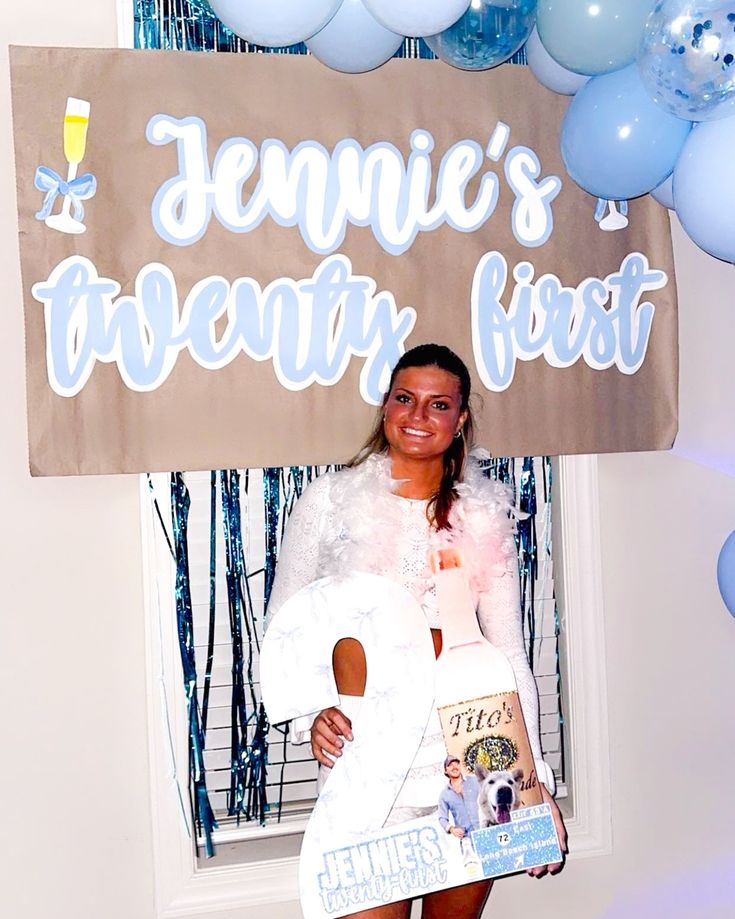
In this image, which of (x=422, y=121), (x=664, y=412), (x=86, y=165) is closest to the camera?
(x=86, y=165)

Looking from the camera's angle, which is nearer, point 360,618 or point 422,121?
point 360,618

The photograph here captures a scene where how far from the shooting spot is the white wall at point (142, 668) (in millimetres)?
2240

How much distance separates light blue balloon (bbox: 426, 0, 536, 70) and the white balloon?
0.03m

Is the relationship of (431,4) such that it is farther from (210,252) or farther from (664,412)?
(664,412)

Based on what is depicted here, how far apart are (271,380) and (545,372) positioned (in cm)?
65

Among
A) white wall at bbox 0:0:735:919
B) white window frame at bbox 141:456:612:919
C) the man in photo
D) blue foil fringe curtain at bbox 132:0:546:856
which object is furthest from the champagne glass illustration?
the man in photo

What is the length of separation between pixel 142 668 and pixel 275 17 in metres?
1.40

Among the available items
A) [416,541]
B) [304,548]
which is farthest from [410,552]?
[304,548]

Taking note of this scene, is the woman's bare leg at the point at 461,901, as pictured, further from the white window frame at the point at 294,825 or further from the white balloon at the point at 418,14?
the white balloon at the point at 418,14

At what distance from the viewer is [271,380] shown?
7.40 feet

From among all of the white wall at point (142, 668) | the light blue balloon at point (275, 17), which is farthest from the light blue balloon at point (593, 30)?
the white wall at point (142, 668)

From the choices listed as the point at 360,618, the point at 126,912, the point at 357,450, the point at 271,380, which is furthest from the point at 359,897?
the point at 271,380

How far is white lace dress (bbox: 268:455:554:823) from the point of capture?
6.40 ft

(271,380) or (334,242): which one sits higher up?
(334,242)
